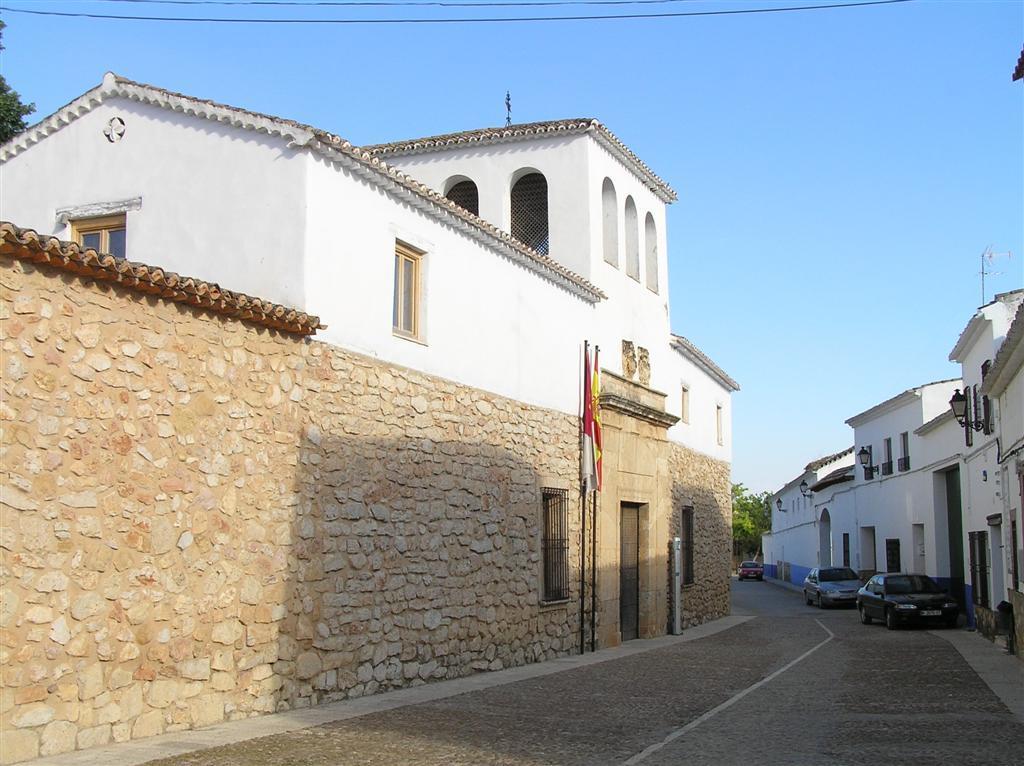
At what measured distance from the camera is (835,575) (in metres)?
33.3

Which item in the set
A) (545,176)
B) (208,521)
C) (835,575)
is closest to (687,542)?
(545,176)

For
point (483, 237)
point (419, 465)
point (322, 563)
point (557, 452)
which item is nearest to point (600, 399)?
point (557, 452)

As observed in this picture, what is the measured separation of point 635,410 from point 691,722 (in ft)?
31.7

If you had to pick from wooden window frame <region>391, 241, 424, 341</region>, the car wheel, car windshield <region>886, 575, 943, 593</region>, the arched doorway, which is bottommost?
the car wheel

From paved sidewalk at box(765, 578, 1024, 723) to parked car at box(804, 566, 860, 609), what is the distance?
9863 millimetres

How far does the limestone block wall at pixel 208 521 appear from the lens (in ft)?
25.1

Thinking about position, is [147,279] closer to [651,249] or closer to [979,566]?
[651,249]

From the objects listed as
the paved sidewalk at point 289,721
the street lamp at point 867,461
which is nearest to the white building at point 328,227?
the paved sidewalk at point 289,721

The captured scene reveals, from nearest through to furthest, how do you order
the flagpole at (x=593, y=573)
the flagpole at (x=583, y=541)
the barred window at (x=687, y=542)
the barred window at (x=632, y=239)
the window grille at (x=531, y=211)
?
the flagpole at (x=583, y=541), the flagpole at (x=593, y=573), the window grille at (x=531, y=211), the barred window at (x=632, y=239), the barred window at (x=687, y=542)

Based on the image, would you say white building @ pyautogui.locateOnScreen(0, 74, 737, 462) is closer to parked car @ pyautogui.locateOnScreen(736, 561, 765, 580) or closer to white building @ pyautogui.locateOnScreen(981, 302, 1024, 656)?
white building @ pyautogui.locateOnScreen(981, 302, 1024, 656)

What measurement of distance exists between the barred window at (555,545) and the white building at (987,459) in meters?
6.80

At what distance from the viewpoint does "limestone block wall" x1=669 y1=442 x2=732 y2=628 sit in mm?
23984

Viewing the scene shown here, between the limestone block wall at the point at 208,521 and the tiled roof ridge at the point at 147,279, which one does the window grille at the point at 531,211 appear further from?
the tiled roof ridge at the point at 147,279

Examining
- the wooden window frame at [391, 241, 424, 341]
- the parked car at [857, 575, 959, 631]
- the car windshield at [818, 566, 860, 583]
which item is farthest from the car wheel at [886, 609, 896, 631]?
the wooden window frame at [391, 241, 424, 341]
